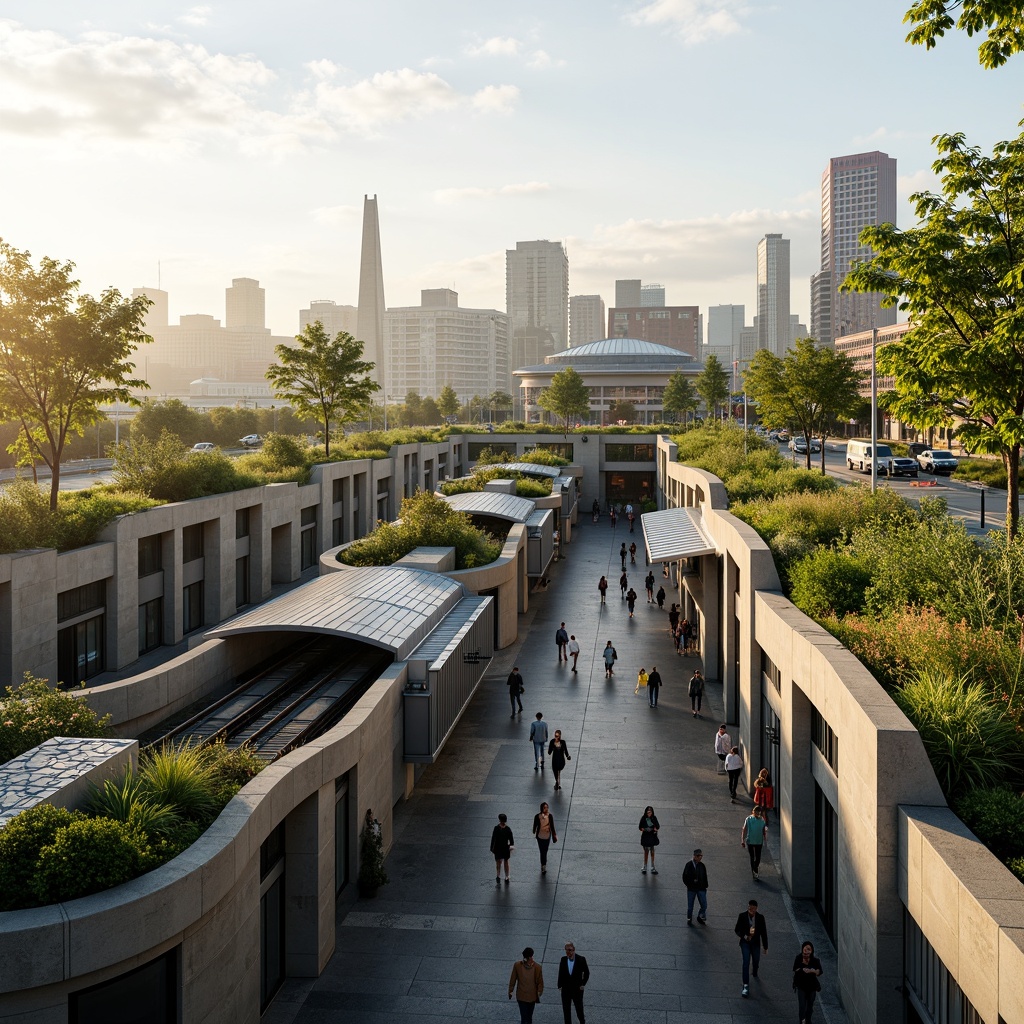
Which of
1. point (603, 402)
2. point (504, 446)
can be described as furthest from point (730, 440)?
point (603, 402)

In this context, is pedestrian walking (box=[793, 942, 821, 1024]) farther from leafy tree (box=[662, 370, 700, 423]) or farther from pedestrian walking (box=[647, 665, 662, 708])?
leafy tree (box=[662, 370, 700, 423])

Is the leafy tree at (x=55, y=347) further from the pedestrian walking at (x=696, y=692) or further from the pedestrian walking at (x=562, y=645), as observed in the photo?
the pedestrian walking at (x=696, y=692)

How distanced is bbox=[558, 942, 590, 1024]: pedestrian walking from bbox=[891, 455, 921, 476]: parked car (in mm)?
47234

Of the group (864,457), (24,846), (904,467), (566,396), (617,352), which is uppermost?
(617,352)

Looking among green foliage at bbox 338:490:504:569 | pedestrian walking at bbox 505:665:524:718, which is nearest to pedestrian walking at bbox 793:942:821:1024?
pedestrian walking at bbox 505:665:524:718

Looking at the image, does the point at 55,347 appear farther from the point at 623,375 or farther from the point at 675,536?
the point at 623,375

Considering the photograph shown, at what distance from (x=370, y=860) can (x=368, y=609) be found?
653 centimetres

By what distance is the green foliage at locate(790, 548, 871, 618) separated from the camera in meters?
17.4

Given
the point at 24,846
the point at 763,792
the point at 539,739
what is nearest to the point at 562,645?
the point at 539,739

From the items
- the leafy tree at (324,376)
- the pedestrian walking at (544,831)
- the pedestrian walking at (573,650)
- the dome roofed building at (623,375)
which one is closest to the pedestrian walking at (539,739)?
the pedestrian walking at (544,831)

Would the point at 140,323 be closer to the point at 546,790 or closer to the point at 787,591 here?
the point at 546,790

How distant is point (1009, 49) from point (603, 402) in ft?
413

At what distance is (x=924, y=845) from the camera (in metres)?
9.59

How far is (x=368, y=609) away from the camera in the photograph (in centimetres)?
2102
